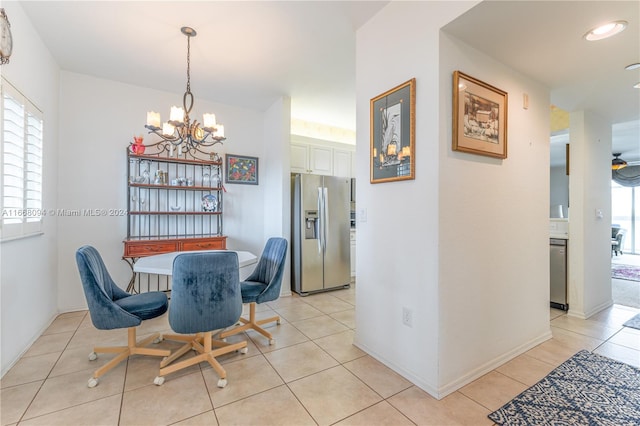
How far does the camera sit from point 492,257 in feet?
7.02

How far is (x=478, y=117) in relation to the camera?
2.01m

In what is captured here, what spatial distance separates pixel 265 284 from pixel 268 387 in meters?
1.07

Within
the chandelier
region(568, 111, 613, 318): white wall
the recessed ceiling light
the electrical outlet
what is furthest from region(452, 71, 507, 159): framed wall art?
the chandelier

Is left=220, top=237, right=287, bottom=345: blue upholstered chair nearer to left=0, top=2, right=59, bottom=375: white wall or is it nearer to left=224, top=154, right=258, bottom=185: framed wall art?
left=0, top=2, right=59, bottom=375: white wall

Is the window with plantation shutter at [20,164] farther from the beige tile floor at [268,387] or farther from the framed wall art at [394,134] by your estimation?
the framed wall art at [394,134]

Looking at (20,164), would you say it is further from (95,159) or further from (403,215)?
(403,215)

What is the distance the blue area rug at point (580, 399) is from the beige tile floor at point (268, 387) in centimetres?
8

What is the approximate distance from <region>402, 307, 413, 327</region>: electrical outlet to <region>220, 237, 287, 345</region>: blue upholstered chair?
1.14m

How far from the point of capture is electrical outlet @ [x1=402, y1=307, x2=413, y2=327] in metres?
1.97

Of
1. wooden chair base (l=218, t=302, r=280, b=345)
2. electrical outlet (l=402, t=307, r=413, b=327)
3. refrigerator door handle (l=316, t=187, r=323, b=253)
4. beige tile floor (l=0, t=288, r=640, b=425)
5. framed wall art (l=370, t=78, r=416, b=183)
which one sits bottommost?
beige tile floor (l=0, t=288, r=640, b=425)

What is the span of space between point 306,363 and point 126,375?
128 cm

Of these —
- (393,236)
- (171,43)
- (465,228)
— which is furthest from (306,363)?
(171,43)

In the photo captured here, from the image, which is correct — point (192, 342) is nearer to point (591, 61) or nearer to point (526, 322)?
point (526, 322)

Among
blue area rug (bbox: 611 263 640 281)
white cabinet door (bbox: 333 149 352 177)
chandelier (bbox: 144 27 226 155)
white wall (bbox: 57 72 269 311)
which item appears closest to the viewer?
chandelier (bbox: 144 27 226 155)
